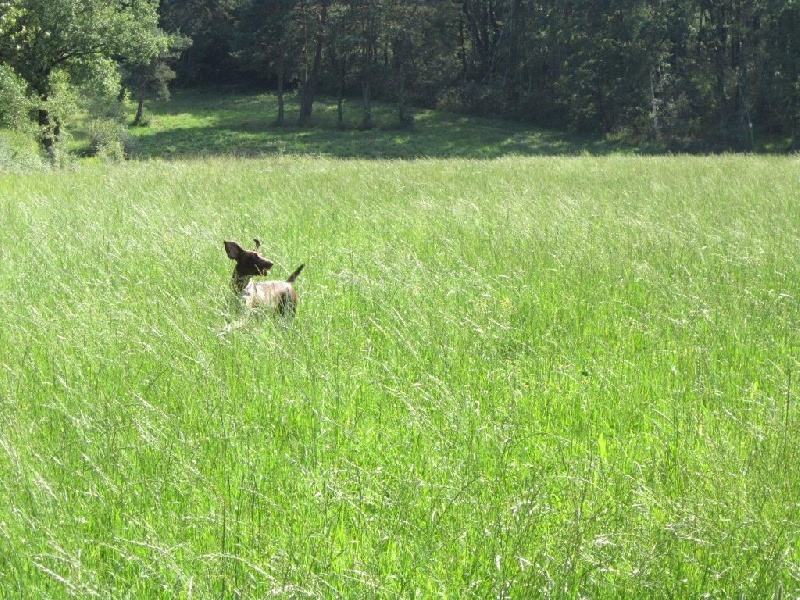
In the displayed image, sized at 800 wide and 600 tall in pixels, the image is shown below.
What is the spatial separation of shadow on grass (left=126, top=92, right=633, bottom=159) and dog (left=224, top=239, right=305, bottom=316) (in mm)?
29280

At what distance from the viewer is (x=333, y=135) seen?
149ft

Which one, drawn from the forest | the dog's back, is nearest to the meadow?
the dog's back

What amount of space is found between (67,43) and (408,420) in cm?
2489

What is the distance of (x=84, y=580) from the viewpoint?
263 cm

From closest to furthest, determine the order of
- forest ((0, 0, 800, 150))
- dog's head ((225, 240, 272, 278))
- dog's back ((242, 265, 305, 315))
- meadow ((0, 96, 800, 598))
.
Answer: meadow ((0, 96, 800, 598)), dog's back ((242, 265, 305, 315)), dog's head ((225, 240, 272, 278)), forest ((0, 0, 800, 150))

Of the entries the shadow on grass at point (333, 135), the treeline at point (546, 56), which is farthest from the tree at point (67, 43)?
the treeline at point (546, 56)

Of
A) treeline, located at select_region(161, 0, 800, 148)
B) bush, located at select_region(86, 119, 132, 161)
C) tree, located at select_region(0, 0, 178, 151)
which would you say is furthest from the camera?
Result: treeline, located at select_region(161, 0, 800, 148)

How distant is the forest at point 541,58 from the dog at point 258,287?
79.9ft

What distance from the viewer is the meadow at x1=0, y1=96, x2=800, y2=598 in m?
2.72

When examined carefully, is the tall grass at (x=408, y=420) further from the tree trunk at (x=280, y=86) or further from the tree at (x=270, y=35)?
the tree at (x=270, y=35)

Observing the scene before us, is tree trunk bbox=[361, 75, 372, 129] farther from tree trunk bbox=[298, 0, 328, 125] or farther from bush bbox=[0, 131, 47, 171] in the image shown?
bush bbox=[0, 131, 47, 171]

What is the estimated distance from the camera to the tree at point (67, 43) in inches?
951

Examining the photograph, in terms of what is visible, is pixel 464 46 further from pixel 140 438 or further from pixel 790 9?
pixel 140 438

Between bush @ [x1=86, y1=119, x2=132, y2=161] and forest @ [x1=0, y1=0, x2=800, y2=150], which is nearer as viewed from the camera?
bush @ [x1=86, y1=119, x2=132, y2=161]
